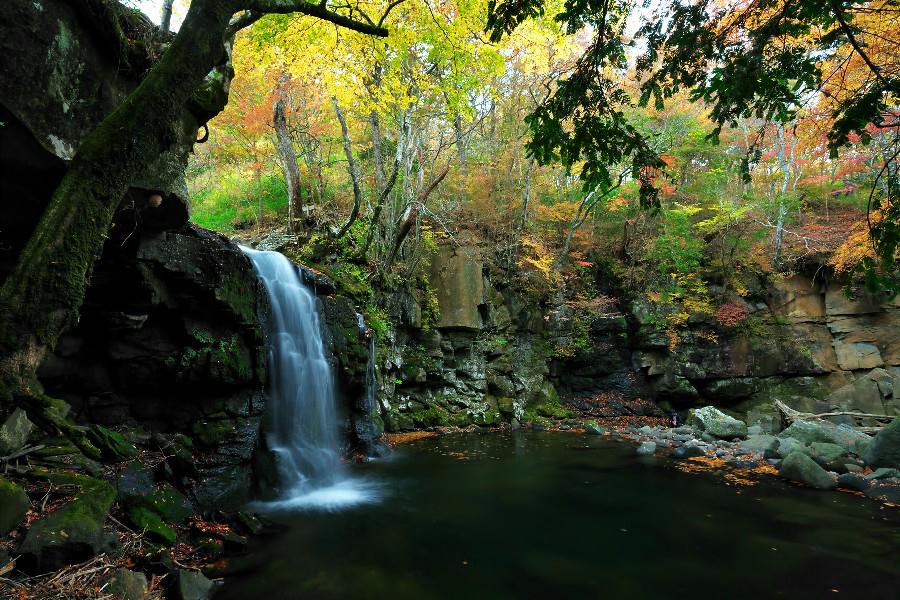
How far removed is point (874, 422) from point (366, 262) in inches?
599

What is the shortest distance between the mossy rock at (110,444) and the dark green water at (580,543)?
1852 mm

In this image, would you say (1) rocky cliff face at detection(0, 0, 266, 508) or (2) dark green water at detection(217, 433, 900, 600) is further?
(2) dark green water at detection(217, 433, 900, 600)

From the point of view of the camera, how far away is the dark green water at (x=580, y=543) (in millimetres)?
4387

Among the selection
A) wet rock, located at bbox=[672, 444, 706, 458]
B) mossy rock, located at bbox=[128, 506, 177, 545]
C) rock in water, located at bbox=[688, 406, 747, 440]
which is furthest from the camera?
rock in water, located at bbox=[688, 406, 747, 440]

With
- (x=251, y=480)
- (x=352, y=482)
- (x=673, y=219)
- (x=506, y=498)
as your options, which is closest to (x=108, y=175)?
(x=251, y=480)

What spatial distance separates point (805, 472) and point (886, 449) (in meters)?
1.70

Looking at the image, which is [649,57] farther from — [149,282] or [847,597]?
[149,282]

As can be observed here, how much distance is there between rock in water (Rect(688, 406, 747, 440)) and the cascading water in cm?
999

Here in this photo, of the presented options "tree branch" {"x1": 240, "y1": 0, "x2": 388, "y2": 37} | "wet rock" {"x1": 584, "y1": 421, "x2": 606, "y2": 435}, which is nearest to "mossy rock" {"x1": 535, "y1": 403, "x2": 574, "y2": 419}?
"wet rock" {"x1": 584, "y1": 421, "x2": 606, "y2": 435}

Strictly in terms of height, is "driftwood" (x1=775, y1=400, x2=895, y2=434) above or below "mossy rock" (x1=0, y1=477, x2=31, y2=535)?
below

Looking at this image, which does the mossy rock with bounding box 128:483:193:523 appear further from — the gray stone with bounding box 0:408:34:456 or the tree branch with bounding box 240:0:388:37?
the tree branch with bounding box 240:0:388:37

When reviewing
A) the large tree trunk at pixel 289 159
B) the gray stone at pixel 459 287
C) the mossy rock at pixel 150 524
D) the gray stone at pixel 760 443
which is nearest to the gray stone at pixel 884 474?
the gray stone at pixel 760 443

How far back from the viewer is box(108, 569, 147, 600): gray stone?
3060 millimetres

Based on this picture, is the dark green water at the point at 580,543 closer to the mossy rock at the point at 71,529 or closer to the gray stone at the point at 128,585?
the gray stone at the point at 128,585
